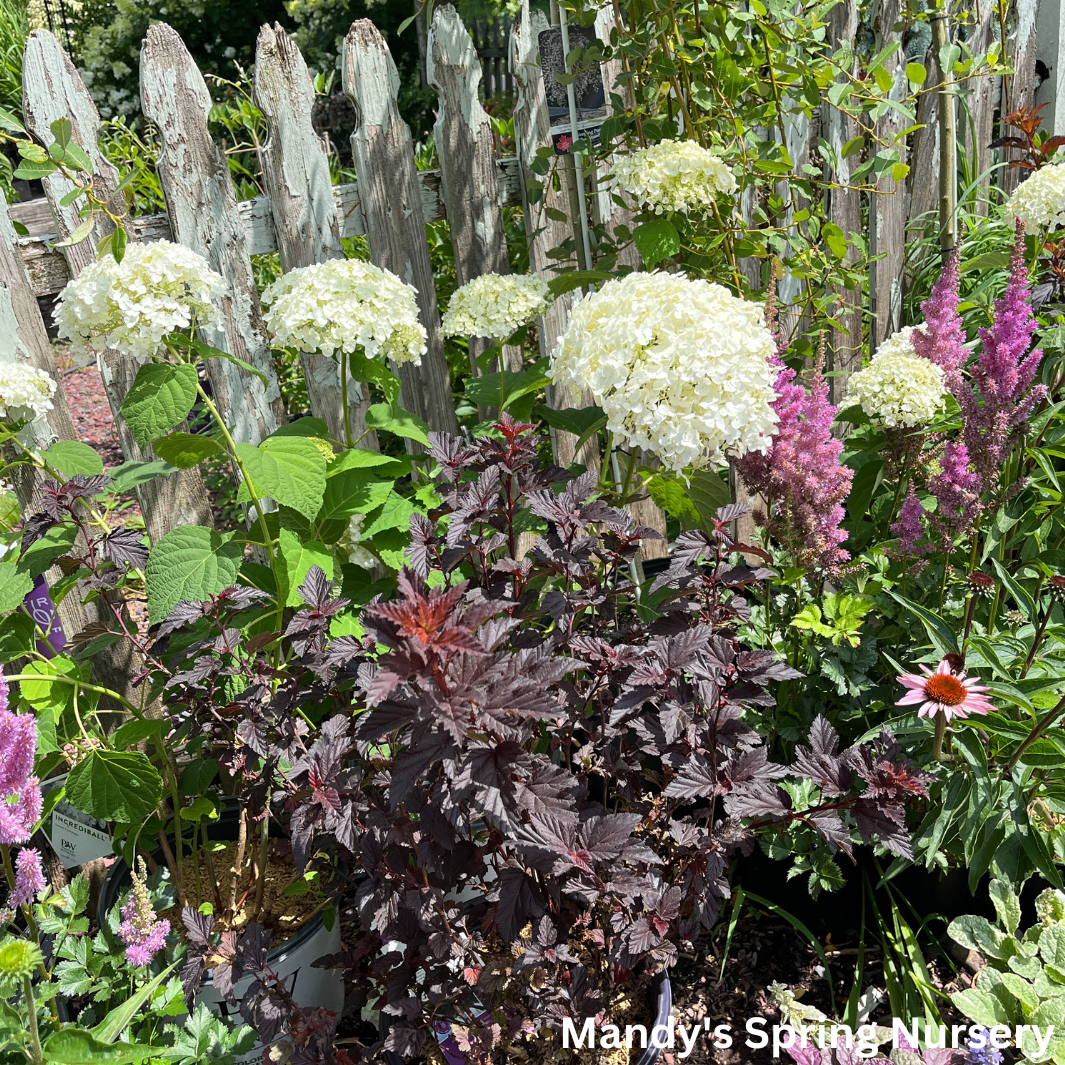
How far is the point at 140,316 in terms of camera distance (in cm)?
150

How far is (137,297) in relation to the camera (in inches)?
59.3

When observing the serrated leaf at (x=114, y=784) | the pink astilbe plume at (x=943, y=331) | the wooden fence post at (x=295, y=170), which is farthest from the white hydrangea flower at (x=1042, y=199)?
the serrated leaf at (x=114, y=784)

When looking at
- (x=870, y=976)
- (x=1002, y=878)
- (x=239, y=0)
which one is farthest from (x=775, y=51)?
(x=239, y=0)

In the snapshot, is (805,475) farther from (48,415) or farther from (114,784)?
(48,415)

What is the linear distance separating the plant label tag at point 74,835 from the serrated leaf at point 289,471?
0.79 metres

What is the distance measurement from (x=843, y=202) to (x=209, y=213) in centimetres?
205

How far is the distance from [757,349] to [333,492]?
2.93 ft

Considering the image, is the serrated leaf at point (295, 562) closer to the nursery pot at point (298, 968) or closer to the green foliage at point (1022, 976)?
the nursery pot at point (298, 968)

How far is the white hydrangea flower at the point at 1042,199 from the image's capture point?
2074mm

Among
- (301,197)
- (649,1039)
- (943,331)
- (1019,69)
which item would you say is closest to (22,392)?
(301,197)

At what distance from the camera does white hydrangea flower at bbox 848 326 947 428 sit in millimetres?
1742

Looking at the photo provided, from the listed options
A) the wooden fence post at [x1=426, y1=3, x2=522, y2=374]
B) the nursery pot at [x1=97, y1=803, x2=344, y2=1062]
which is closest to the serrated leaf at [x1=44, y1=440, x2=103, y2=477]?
the nursery pot at [x1=97, y1=803, x2=344, y2=1062]

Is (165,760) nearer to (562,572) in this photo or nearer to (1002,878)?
(562,572)

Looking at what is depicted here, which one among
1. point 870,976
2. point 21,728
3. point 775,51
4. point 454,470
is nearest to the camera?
point 21,728
